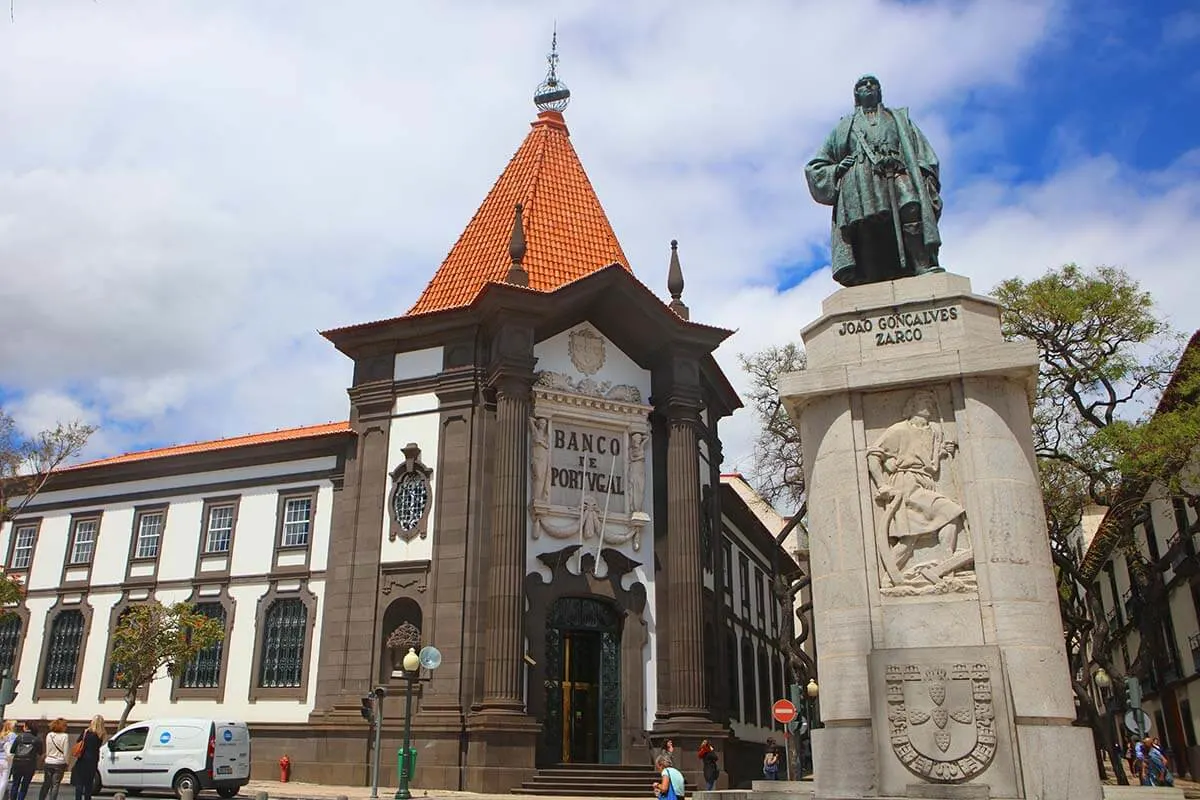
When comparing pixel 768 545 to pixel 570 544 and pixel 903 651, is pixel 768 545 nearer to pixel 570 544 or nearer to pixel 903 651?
pixel 570 544

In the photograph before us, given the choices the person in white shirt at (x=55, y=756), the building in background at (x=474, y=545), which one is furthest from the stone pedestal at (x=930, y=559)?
the building in background at (x=474, y=545)

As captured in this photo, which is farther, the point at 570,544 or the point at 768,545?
the point at 768,545

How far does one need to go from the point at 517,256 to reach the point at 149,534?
15383 mm

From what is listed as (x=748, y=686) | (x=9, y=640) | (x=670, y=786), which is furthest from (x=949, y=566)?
(x=9, y=640)

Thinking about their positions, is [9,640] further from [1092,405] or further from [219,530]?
[1092,405]

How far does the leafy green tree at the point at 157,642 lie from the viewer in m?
27.0

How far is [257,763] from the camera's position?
26.6 m

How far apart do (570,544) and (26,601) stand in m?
19.7

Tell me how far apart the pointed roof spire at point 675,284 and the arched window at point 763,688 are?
715 inches

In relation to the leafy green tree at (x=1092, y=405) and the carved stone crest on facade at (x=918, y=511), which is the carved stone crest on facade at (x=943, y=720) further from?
the leafy green tree at (x=1092, y=405)

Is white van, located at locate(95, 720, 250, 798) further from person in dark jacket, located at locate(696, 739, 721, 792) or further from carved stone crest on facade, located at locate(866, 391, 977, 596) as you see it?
carved stone crest on facade, located at locate(866, 391, 977, 596)

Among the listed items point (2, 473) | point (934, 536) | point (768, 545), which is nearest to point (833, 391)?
point (934, 536)

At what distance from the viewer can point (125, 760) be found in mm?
21875

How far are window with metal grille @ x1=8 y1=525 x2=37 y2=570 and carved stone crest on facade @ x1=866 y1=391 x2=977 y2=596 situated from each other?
3245 cm
